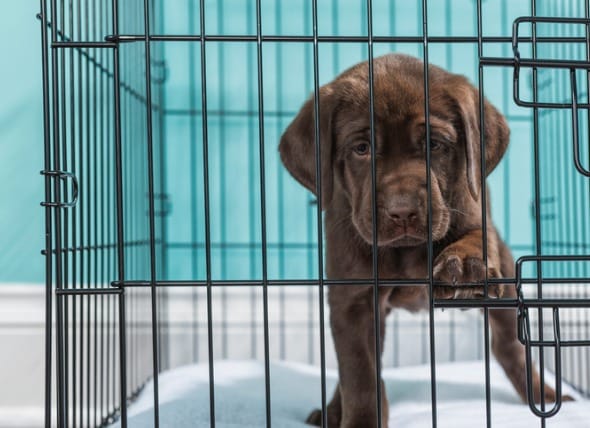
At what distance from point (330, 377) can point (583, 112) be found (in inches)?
55.1

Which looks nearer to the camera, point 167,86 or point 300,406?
point 300,406

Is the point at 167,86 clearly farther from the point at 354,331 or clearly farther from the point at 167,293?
the point at 354,331

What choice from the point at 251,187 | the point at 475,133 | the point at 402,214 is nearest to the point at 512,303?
the point at 402,214

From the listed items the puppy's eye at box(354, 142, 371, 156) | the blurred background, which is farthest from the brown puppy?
the blurred background

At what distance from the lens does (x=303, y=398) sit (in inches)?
91.8

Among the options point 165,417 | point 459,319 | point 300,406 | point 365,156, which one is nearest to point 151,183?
point 365,156

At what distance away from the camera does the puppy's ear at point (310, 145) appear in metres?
1.79

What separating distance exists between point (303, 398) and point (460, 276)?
1041mm

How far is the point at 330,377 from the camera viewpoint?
2664mm

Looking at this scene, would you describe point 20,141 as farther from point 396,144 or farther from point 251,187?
point 396,144

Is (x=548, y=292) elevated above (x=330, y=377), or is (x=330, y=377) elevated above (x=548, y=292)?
(x=548, y=292)

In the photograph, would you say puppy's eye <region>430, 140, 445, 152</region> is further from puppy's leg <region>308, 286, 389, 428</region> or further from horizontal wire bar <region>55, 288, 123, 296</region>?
horizontal wire bar <region>55, 288, 123, 296</region>

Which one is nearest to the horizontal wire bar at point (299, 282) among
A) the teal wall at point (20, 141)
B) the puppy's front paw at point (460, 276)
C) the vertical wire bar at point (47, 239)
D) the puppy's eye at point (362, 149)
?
the puppy's front paw at point (460, 276)

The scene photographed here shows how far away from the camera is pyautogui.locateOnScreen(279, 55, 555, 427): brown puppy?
1643 mm
